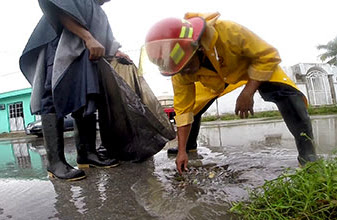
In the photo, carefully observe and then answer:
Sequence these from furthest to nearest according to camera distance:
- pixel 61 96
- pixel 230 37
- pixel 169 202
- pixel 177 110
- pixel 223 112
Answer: pixel 223 112 < pixel 177 110 < pixel 61 96 < pixel 230 37 < pixel 169 202

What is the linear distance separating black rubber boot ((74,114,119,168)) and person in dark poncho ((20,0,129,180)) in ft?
0.91

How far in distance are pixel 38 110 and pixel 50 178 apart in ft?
1.71

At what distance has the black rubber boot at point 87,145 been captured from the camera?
2.31m

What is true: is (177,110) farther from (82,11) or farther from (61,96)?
(82,11)

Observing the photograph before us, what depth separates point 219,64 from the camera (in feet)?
5.90

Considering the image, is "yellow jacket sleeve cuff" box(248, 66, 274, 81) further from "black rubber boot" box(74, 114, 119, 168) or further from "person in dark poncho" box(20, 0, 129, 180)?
"black rubber boot" box(74, 114, 119, 168)

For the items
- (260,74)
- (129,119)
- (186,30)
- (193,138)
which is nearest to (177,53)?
(186,30)

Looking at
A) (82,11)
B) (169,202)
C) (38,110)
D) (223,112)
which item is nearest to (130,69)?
(82,11)

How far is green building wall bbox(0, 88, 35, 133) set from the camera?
19.1m

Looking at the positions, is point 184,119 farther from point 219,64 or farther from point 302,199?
point 302,199

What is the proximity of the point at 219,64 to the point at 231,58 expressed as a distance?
0.28ft

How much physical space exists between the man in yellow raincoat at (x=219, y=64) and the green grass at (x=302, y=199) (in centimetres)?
63

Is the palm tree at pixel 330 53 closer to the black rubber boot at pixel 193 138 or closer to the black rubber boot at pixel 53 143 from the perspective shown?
the black rubber boot at pixel 193 138

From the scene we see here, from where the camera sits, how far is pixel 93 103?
6.32 feet
